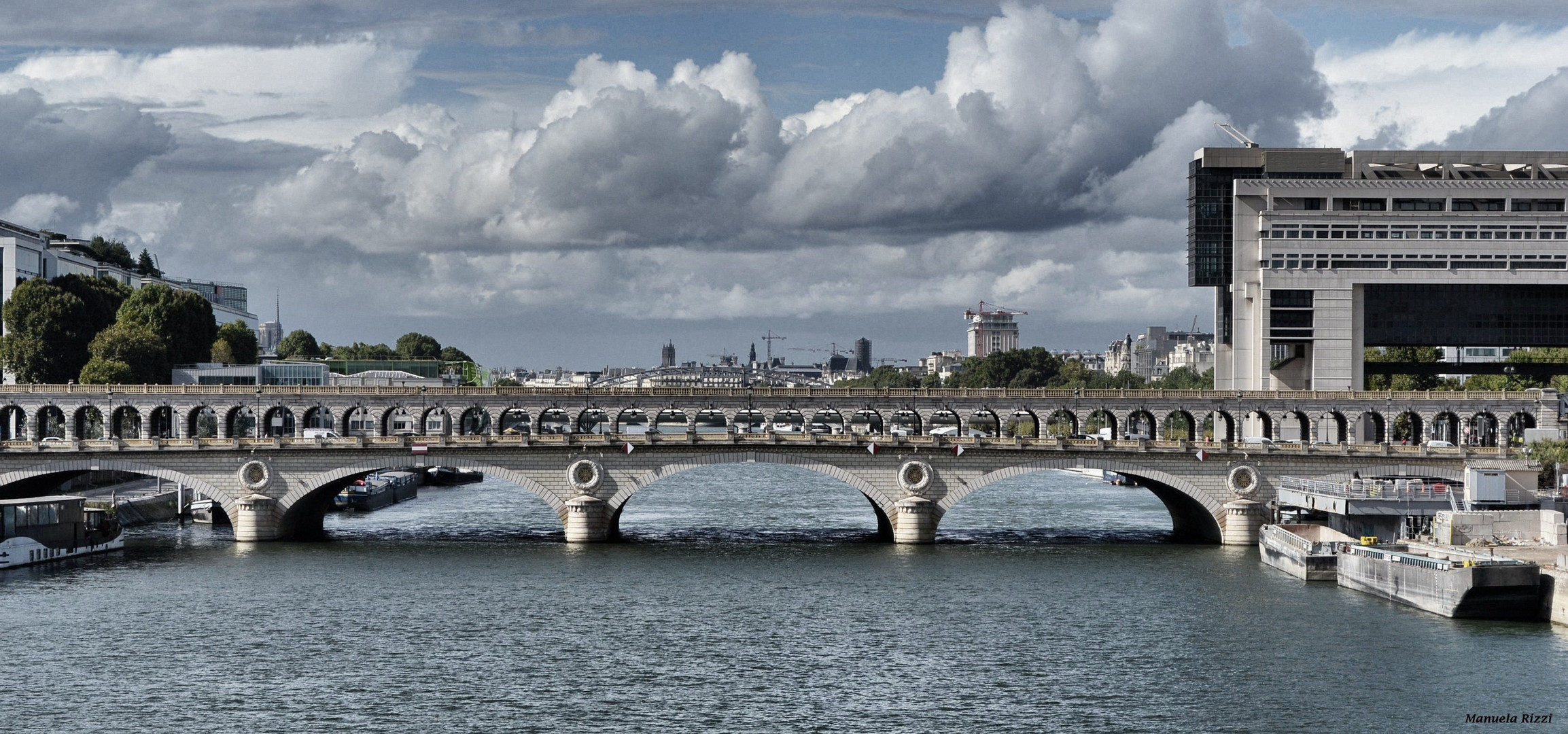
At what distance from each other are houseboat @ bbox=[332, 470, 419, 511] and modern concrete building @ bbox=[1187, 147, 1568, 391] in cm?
9218

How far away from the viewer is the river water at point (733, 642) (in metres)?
65.5

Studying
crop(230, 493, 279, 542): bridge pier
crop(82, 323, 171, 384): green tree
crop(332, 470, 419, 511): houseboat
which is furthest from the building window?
crop(82, 323, 171, 384): green tree

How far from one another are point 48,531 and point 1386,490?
93.0m

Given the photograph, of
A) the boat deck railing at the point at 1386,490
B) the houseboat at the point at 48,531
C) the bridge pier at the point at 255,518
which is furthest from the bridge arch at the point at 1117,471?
the houseboat at the point at 48,531

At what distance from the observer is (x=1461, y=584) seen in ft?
268

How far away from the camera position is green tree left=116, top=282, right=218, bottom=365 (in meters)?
184

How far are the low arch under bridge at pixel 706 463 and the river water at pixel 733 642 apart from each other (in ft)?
12.2

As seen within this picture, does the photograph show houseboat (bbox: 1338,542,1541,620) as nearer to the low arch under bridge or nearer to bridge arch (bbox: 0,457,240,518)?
the low arch under bridge

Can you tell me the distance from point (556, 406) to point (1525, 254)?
343ft

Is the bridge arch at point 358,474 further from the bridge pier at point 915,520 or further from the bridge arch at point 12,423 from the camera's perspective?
the bridge pier at point 915,520

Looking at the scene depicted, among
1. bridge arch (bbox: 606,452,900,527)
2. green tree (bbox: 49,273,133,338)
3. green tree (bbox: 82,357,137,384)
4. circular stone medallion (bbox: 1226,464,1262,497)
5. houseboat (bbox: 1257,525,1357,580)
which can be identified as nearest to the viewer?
houseboat (bbox: 1257,525,1357,580)

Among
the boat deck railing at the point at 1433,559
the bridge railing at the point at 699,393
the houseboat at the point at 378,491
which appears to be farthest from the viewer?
Answer: the houseboat at the point at 378,491

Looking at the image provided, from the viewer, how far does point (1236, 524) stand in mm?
114188

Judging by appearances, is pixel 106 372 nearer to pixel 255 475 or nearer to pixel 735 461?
pixel 255 475
